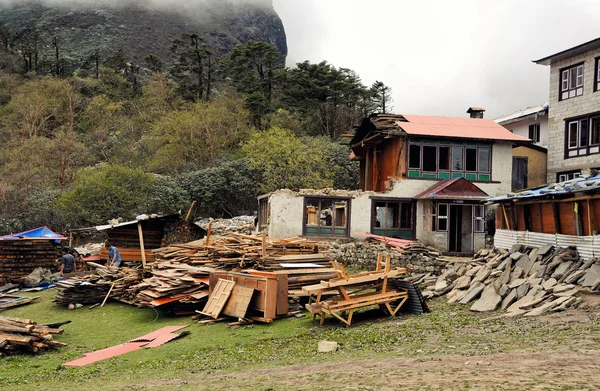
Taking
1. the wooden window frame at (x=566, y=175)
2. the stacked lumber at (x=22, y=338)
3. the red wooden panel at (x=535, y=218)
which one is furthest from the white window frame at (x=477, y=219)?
the stacked lumber at (x=22, y=338)

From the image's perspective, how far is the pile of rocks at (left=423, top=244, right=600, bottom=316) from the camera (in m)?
14.1

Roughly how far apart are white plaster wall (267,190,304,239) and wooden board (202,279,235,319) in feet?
39.6

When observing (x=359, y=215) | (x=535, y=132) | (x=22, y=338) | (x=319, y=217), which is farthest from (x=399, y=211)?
(x=22, y=338)

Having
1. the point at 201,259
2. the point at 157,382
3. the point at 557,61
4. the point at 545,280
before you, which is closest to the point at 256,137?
the point at 557,61

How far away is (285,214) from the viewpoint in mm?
29703

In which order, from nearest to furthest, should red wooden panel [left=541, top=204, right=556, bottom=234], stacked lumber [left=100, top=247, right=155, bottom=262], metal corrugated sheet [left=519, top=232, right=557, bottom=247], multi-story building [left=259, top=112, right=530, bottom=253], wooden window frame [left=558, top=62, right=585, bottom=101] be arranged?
metal corrugated sheet [left=519, top=232, right=557, bottom=247], red wooden panel [left=541, top=204, right=556, bottom=234], stacked lumber [left=100, top=247, right=155, bottom=262], multi-story building [left=259, top=112, right=530, bottom=253], wooden window frame [left=558, top=62, right=585, bottom=101]

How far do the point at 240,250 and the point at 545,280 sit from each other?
32.9 feet

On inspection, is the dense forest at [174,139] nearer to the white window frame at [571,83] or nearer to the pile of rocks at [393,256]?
the pile of rocks at [393,256]

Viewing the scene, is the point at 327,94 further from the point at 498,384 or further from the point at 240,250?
the point at 498,384

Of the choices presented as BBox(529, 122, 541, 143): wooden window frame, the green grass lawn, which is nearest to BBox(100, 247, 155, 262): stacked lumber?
the green grass lawn

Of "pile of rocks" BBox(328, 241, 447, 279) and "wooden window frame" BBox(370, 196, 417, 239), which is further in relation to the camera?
"wooden window frame" BBox(370, 196, 417, 239)

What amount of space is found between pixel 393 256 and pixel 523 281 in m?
9.37

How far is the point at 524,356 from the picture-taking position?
9.09 metres

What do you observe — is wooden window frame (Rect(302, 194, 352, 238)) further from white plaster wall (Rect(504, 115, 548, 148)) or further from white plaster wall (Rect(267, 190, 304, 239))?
white plaster wall (Rect(504, 115, 548, 148))
